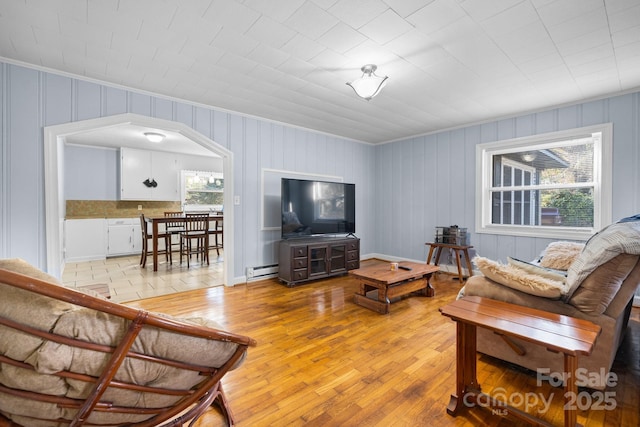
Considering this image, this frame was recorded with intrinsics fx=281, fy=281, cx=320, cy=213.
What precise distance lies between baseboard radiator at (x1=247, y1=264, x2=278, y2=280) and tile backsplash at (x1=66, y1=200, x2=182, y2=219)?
4.04 metres

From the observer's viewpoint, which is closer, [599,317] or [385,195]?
[599,317]

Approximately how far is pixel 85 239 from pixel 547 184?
8.21 m

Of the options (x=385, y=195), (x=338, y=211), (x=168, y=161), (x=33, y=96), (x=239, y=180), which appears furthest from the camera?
(x=168, y=161)

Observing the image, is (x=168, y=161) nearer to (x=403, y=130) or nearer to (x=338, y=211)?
(x=338, y=211)

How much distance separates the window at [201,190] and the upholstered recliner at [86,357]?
6.63 metres

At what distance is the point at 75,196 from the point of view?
5.93 metres

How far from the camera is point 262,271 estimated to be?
14.0 ft

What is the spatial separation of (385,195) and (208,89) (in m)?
3.77

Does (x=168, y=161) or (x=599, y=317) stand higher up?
(x=168, y=161)

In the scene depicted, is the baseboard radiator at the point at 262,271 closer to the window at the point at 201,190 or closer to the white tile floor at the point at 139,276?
the white tile floor at the point at 139,276

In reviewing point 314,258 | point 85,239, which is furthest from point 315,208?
point 85,239

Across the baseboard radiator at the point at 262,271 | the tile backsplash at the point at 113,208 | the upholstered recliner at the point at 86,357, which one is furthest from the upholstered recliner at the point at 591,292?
the tile backsplash at the point at 113,208

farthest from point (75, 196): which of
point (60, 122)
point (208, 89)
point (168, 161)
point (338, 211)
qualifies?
point (338, 211)

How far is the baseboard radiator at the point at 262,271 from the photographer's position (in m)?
4.12
